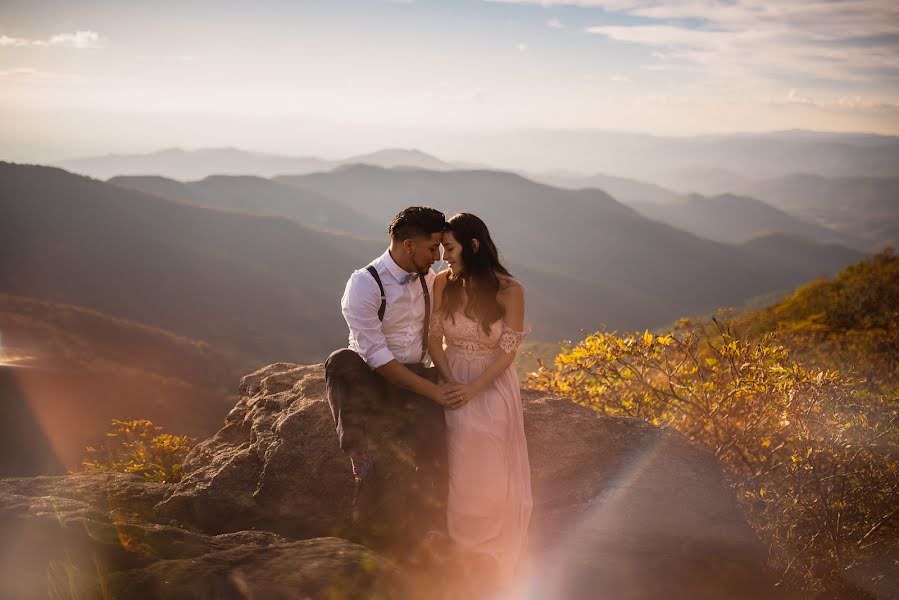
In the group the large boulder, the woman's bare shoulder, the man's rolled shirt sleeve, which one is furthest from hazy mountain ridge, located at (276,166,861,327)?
→ the man's rolled shirt sleeve

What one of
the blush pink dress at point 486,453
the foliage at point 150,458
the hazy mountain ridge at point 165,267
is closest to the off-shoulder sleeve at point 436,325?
the blush pink dress at point 486,453

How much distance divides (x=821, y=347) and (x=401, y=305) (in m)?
7.85

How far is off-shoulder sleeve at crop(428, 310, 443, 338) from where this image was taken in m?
4.57

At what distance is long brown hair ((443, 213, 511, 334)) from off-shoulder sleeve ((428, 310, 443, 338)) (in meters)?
0.07

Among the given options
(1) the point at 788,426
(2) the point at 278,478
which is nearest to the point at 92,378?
(2) the point at 278,478

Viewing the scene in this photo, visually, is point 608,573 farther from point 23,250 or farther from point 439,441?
point 23,250

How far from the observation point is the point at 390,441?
399 cm

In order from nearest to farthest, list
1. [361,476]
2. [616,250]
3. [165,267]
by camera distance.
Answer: [361,476], [165,267], [616,250]

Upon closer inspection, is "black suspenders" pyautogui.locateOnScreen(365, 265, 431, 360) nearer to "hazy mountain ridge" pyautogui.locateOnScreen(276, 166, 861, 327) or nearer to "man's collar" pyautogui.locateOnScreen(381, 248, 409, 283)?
"man's collar" pyautogui.locateOnScreen(381, 248, 409, 283)

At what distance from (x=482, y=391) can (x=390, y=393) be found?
2.81 feet

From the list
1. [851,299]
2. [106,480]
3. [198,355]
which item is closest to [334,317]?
[198,355]

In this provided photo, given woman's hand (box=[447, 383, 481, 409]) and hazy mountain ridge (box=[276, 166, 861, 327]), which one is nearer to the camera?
woman's hand (box=[447, 383, 481, 409])

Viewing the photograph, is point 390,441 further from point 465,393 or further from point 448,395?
point 465,393

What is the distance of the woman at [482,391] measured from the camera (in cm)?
434
